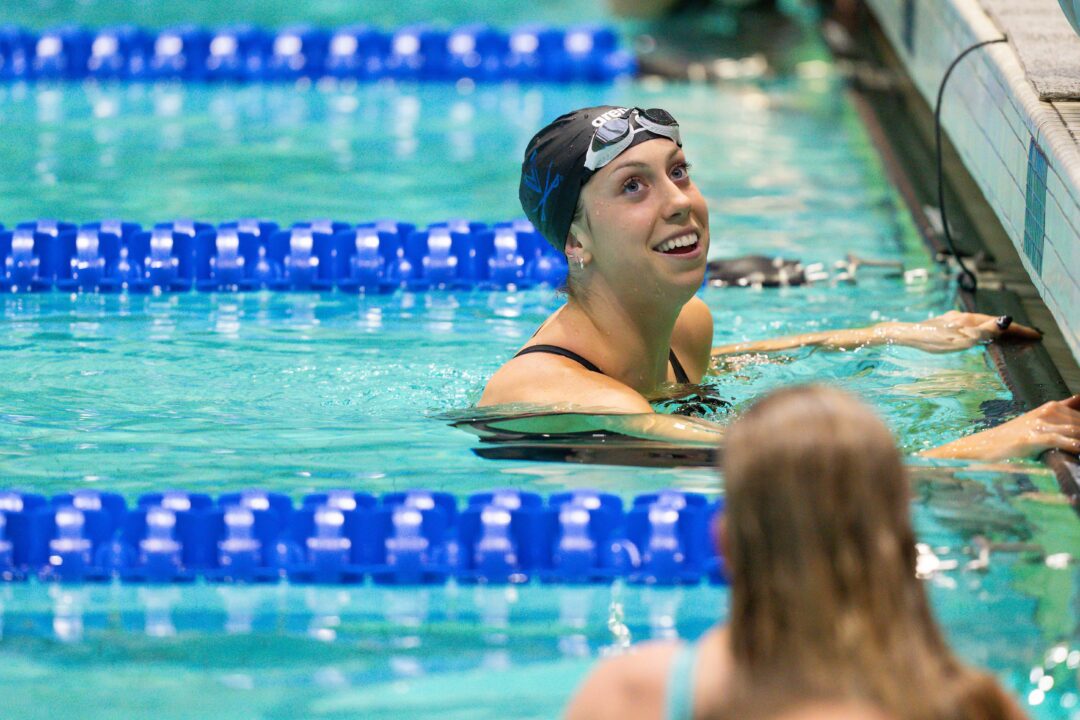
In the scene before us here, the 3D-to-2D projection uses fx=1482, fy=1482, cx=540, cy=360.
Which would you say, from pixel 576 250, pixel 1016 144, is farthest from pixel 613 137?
pixel 1016 144

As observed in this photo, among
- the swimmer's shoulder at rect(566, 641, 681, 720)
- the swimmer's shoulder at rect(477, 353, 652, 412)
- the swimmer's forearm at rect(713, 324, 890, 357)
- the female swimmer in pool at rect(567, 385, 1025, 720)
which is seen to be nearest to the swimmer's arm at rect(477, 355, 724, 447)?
the swimmer's shoulder at rect(477, 353, 652, 412)

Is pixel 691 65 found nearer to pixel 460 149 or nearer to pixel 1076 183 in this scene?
pixel 460 149

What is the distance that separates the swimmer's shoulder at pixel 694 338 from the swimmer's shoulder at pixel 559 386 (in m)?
0.52

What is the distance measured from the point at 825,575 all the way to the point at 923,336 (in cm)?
310

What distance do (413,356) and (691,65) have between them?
529 cm

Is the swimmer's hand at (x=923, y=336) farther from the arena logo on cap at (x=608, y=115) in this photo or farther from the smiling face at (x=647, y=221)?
the arena logo on cap at (x=608, y=115)

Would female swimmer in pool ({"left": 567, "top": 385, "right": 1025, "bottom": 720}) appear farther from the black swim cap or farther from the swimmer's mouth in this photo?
the black swim cap

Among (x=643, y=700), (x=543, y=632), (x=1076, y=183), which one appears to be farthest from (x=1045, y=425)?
Result: (x=643, y=700)

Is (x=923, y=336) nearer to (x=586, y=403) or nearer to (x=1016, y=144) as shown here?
(x=1016, y=144)

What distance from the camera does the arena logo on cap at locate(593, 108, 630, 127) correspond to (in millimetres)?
3861

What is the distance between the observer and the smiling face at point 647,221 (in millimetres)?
3770

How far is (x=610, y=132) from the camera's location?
3.84 metres

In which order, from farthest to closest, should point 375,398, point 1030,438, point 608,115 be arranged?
point 375,398 < point 608,115 < point 1030,438

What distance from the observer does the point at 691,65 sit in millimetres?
9789
